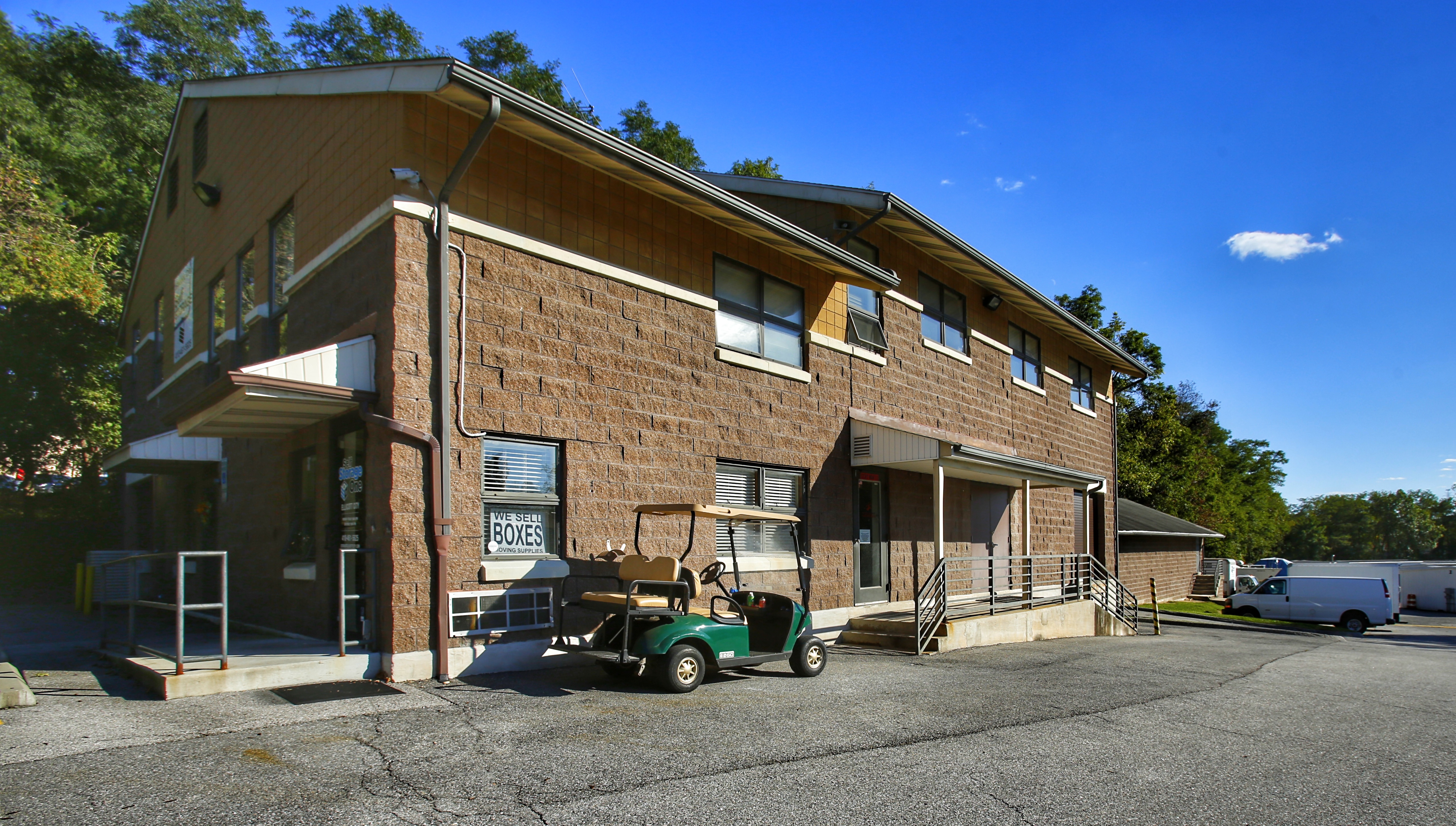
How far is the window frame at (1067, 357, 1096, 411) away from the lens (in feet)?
74.5

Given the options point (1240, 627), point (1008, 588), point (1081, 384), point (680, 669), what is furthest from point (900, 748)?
point (1240, 627)

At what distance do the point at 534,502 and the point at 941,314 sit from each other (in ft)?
33.6

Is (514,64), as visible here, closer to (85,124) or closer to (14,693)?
(85,124)

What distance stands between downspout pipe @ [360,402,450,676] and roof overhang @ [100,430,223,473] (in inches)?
219

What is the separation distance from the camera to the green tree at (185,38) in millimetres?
32000

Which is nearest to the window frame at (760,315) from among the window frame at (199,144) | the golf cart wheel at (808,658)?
the golf cart wheel at (808,658)

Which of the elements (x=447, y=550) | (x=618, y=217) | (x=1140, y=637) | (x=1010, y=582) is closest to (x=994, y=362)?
(x=1010, y=582)

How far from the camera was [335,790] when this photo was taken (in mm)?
4883

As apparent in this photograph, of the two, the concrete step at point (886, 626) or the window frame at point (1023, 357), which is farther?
the window frame at point (1023, 357)

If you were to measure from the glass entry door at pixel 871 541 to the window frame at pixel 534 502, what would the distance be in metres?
5.71

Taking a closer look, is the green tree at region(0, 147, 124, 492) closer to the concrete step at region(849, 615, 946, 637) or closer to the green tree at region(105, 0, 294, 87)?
the green tree at region(105, 0, 294, 87)

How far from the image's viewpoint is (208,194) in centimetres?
1434

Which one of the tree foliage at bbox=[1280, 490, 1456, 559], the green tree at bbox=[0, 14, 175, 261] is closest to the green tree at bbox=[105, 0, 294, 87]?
the green tree at bbox=[0, 14, 175, 261]

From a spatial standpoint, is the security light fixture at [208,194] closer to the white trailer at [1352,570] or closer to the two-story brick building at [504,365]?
Result: the two-story brick building at [504,365]
